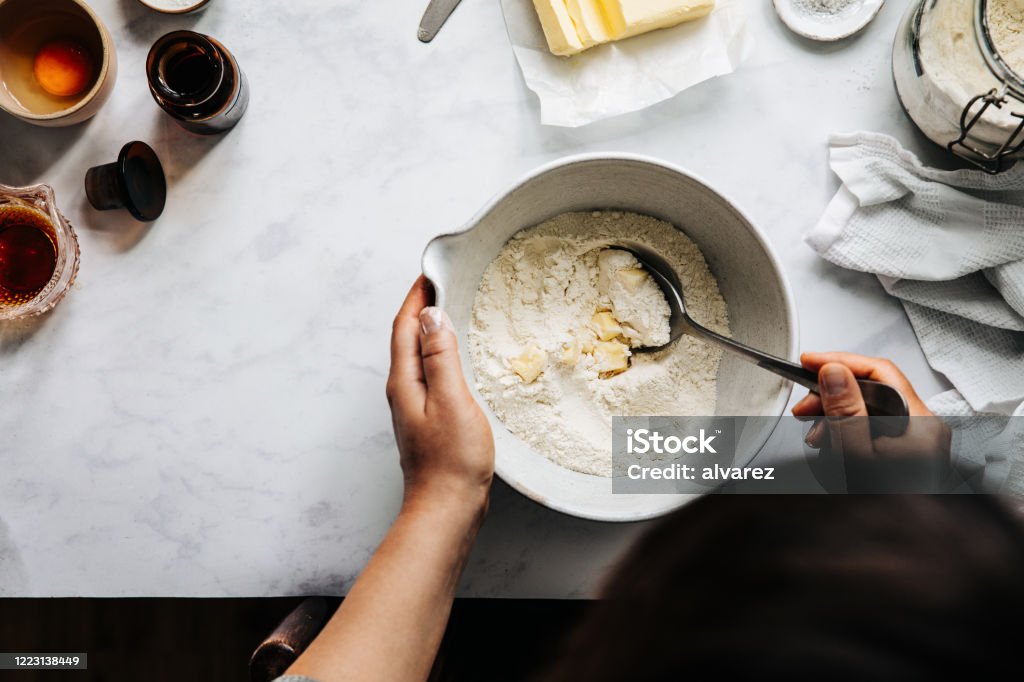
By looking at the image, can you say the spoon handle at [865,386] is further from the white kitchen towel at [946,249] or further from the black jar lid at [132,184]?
the black jar lid at [132,184]

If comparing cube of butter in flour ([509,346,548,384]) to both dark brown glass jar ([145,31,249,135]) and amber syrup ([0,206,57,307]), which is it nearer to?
dark brown glass jar ([145,31,249,135])

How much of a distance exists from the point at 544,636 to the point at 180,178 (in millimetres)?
820

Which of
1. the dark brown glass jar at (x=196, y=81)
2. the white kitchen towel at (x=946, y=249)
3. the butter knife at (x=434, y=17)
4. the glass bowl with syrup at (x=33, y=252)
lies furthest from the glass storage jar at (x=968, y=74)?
the glass bowl with syrup at (x=33, y=252)

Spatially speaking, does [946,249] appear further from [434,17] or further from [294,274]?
[294,274]

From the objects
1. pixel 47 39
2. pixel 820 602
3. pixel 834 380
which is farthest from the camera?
pixel 47 39

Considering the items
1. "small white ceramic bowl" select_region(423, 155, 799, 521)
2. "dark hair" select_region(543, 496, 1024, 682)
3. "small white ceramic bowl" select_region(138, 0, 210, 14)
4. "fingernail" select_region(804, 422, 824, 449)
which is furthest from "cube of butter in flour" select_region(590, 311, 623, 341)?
"small white ceramic bowl" select_region(138, 0, 210, 14)

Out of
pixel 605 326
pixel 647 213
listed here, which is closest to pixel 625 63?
pixel 647 213

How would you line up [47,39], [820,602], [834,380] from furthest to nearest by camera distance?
[47,39] < [834,380] < [820,602]

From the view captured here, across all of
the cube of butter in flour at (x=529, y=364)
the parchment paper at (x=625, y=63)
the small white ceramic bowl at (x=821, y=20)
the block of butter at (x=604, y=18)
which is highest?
the block of butter at (x=604, y=18)

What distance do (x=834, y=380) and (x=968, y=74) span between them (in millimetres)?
395

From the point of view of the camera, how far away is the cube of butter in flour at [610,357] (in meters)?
0.80

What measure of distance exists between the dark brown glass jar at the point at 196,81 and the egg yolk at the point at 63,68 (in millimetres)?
95

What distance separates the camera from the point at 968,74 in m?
0.76

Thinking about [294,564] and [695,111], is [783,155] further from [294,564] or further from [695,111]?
[294,564]
